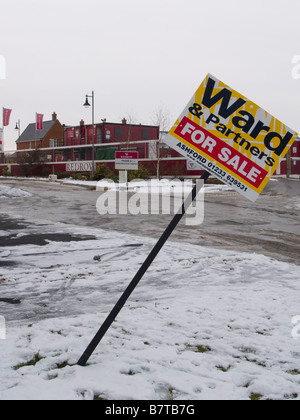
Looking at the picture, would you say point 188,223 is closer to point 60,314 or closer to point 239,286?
point 239,286

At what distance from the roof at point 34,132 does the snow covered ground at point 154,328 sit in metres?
69.6

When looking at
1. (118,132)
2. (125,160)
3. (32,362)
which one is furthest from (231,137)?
(118,132)

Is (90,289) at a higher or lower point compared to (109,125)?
lower

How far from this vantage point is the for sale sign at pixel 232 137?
11.5 feet

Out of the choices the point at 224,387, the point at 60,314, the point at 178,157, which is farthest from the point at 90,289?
the point at 178,157

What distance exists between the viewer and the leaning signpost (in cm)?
350

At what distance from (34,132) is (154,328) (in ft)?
256

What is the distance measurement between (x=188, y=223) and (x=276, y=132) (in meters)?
9.98

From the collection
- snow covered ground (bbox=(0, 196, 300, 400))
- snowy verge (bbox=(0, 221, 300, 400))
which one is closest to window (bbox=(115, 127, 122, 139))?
snow covered ground (bbox=(0, 196, 300, 400))

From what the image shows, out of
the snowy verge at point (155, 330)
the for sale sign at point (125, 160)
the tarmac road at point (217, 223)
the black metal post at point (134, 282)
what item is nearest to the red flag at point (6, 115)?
the for sale sign at point (125, 160)

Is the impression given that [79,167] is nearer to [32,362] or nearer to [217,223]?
[217,223]

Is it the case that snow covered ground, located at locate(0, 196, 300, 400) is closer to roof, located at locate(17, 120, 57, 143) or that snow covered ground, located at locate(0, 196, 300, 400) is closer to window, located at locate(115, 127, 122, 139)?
window, located at locate(115, 127, 122, 139)

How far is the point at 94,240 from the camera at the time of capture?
995 centimetres

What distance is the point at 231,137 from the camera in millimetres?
3510
